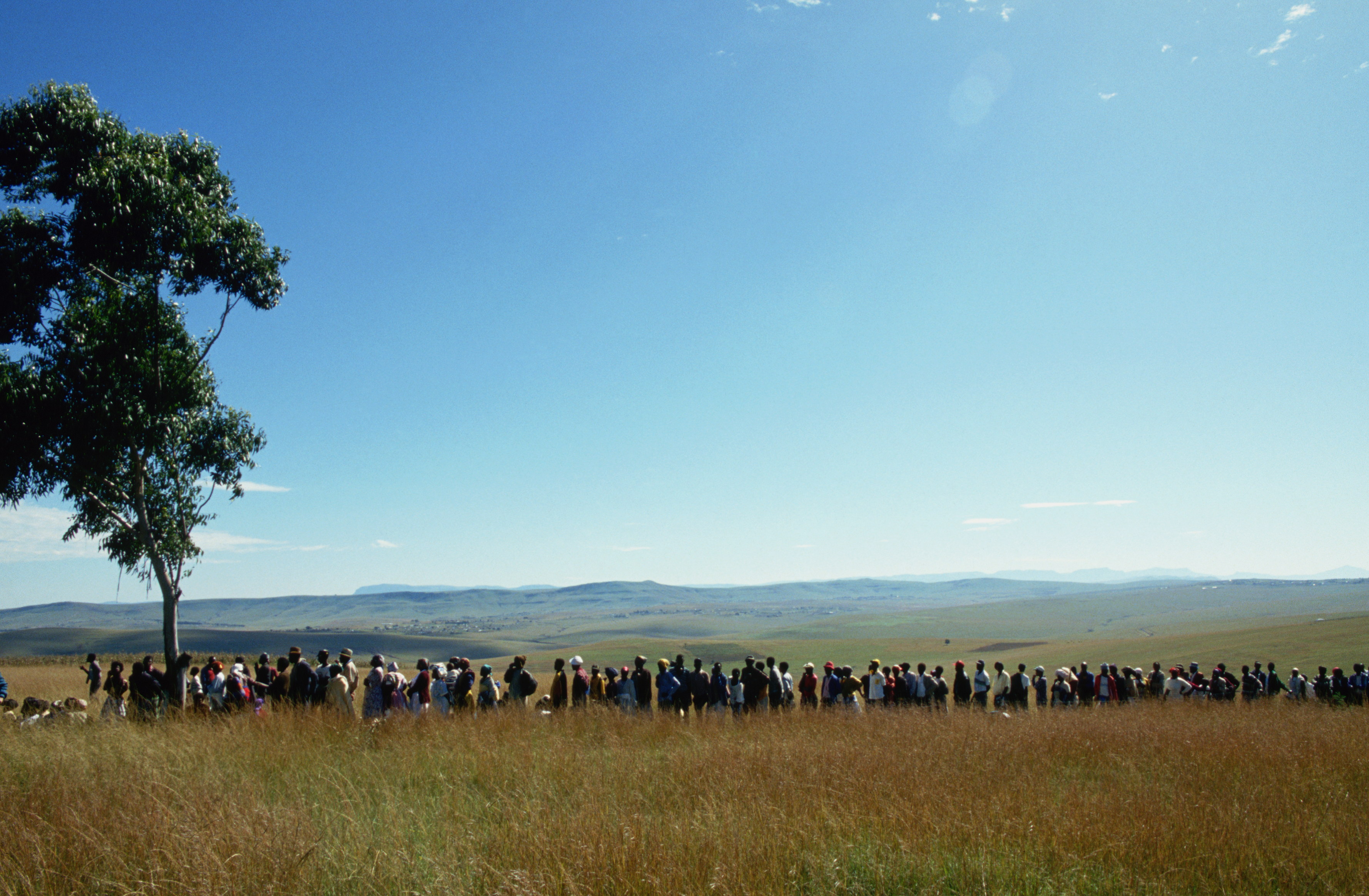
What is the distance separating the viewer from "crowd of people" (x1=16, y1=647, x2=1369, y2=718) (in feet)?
43.2

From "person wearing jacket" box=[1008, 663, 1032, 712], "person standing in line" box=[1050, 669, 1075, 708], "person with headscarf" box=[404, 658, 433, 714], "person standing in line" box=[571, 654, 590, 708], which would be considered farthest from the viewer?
"person standing in line" box=[1050, 669, 1075, 708]

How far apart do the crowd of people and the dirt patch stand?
92.0 meters

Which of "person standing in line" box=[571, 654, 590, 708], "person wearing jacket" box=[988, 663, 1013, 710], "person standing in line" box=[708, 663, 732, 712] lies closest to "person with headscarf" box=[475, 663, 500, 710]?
"person standing in line" box=[571, 654, 590, 708]

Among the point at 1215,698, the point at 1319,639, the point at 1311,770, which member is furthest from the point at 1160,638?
the point at 1311,770

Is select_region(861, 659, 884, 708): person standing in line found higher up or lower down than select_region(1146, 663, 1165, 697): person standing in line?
higher up

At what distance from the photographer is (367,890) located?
4812 mm

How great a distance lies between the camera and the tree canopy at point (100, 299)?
14.5m

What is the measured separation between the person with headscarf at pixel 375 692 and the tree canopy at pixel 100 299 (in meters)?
4.24

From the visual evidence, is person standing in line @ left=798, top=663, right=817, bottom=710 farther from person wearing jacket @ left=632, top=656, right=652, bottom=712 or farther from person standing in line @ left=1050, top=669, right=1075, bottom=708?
person standing in line @ left=1050, top=669, right=1075, bottom=708

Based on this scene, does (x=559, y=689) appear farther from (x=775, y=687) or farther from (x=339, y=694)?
(x=775, y=687)

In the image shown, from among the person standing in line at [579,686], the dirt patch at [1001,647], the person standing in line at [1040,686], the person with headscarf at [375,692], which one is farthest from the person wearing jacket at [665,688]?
the dirt patch at [1001,647]

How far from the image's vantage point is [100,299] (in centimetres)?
1552

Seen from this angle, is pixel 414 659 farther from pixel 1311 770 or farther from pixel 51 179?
pixel 1311 770

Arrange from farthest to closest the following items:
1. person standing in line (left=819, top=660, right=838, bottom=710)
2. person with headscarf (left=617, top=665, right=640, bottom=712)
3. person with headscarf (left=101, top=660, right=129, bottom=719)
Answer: person standing in line (left=819, top=660, right=838, bottom=710)
person with headscarf (left=617, top=665, right=640, bottom=712)
person with headscarf (left=101, top=660, right=129, bottom=719)
